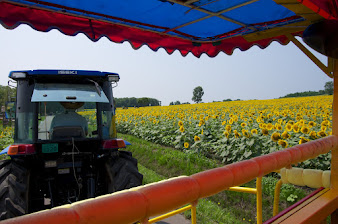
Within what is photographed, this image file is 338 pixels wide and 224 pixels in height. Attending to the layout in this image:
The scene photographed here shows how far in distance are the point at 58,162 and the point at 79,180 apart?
1.31 ft

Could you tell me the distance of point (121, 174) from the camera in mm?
4051

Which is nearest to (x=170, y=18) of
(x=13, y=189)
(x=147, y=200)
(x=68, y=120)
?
(x=147, y=200)

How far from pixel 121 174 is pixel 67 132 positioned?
1.00 meters

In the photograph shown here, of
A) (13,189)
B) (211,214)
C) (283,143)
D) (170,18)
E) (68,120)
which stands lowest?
(211,214)

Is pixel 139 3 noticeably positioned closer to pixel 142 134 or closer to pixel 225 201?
pixel 225 201

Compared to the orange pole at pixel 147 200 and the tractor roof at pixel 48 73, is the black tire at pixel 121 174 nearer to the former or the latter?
the tractor roof at pixel 48 73

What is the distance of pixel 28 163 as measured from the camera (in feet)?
12.8

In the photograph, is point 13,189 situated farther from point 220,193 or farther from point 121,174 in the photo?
point 220,193

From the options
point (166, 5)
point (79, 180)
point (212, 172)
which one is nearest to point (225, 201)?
point (79, 180)

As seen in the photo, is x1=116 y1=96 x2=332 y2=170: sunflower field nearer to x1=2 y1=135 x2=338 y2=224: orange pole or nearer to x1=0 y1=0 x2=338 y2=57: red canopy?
x1=0 y1=0 x2=338 y2=57: red canopy

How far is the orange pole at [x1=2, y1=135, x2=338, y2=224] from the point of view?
674 mm

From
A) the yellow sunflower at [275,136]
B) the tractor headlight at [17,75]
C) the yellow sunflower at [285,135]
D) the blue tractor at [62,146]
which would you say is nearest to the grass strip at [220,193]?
the yellow sunflower at [275,136]

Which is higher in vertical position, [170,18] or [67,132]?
[170,18]

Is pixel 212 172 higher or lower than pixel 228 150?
higher
